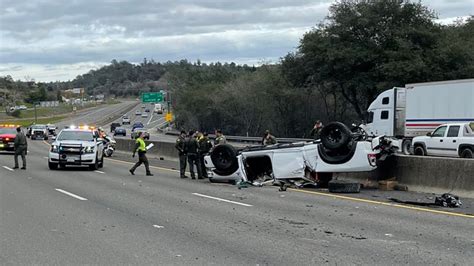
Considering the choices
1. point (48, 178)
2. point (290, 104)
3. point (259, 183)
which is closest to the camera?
point (259, 183)

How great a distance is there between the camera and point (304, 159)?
56.5ft

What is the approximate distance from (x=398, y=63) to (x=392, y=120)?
11.7 m

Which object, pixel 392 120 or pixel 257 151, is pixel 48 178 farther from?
pixel 392 120

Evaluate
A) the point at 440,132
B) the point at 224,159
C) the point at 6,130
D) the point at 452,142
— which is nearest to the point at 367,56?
the point at 440,132

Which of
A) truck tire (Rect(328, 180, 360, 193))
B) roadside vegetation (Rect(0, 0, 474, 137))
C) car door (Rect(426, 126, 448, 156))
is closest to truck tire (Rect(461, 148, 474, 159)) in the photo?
car door (Rect(426, 126, 448, 156))

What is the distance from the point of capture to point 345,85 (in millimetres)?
49125

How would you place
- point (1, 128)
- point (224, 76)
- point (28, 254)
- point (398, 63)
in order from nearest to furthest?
point (28, 254) → point (1, 128) → point (398, 63) → point (224, 76)

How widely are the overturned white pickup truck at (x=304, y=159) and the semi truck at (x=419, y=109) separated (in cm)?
1097

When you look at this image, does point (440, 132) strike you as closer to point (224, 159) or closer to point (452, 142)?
point (452, 142)

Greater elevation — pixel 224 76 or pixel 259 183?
pixel 224 76

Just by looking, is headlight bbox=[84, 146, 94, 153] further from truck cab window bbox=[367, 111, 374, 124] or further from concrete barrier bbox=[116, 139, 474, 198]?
truck cab window bbox=[367, 111, 374, 124]

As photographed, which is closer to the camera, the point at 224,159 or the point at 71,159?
the point at 224,159

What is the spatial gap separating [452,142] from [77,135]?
15.1 m

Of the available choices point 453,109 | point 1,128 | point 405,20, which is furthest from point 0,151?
point 405,20
